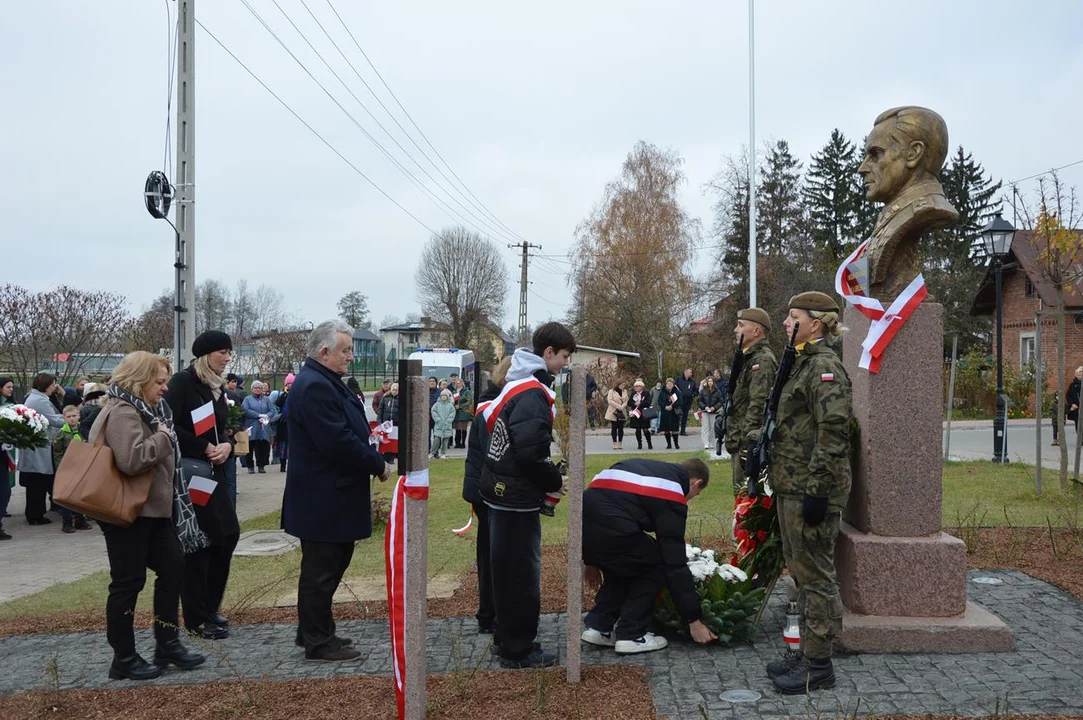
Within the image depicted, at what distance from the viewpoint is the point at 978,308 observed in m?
37.9

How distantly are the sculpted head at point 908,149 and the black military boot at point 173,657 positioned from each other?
17.3 ft

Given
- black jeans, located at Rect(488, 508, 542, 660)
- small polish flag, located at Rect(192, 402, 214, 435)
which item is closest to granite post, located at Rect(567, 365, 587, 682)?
black jeans, located at Rect(488, 508, 542, 660)

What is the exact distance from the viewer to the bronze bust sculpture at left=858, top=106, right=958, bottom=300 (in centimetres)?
570

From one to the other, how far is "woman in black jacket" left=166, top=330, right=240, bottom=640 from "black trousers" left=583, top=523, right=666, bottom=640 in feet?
7.97

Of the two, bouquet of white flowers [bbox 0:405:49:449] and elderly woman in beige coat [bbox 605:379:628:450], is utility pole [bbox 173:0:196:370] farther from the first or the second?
elderly woman in beige coat [bbox 605:379:628:450]

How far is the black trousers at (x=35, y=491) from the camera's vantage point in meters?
12.3

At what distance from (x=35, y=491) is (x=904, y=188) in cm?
1168

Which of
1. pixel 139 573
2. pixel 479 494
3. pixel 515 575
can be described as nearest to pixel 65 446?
pixel 139 573

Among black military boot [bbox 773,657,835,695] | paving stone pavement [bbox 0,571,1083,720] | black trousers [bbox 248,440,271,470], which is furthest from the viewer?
black trousers [bbox 248,440,271,470]

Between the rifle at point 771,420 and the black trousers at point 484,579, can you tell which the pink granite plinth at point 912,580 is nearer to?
the rifle at point 771,420

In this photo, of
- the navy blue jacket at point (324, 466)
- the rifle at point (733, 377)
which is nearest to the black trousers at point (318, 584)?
the navy blue jacket at point (324, 466)

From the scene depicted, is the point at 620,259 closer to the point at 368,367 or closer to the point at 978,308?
the point at 978,308

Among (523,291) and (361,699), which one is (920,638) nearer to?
(361,699)

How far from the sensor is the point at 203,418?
6031 mm
